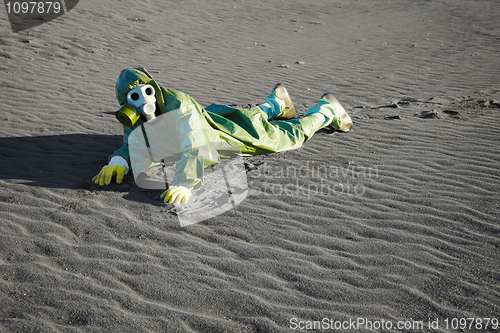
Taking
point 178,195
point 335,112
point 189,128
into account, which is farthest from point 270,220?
point 335,112

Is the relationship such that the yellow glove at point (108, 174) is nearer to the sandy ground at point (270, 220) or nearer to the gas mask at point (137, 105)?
the sandy ground at point (270, 220)

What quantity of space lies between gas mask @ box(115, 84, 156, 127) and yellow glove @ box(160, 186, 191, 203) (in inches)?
32.0

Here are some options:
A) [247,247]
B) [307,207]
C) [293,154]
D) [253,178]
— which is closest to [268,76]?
[293,154]

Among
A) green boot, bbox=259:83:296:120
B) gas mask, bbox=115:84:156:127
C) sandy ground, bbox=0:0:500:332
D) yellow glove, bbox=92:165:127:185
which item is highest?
gas mask, bbox=115:84:156:127

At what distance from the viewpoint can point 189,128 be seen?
3760 mm

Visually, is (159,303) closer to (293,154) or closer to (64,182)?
(64,182)

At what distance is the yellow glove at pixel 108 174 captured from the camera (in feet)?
12.7

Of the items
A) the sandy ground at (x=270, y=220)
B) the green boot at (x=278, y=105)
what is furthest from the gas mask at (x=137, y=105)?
the green boot at (x=278, y=105)

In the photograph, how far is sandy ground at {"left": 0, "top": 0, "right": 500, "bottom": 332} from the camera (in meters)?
2.48

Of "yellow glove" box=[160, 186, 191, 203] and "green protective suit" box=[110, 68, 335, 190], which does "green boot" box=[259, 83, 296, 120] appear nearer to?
"green protective suit" box=[110, 68, 335, 190]

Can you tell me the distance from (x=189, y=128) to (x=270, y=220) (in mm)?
1193

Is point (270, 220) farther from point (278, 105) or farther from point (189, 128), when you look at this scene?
point (278, 105)

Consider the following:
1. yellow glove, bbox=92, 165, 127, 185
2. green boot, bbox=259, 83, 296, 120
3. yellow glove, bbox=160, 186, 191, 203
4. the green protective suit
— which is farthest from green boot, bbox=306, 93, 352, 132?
yellow glove, bbox=92, 165, 127, 185

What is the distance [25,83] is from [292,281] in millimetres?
6377
